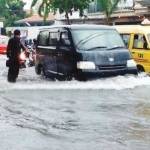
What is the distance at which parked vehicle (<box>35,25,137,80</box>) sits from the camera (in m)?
14.7

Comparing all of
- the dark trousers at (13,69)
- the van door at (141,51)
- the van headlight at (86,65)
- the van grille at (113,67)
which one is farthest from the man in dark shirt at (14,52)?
the van door at (141,51)

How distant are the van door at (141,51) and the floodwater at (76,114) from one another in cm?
196

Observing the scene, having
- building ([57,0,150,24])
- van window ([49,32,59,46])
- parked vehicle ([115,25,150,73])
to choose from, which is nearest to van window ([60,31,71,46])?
van window ([49,32,59,46])

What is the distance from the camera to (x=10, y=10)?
227ft

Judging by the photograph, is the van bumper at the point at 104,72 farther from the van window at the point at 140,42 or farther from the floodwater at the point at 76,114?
the van window at the point at 140,42

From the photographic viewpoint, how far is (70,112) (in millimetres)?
10633

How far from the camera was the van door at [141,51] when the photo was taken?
17766mm

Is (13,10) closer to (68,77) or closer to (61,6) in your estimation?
(61,6)

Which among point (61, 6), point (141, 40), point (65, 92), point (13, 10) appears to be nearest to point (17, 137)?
point (65, 92)

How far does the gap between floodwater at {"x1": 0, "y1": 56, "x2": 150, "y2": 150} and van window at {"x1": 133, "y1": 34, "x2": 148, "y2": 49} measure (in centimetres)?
237

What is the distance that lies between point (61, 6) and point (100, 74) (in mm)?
20901

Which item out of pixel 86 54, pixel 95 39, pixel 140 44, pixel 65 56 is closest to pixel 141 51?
pixel 140 44

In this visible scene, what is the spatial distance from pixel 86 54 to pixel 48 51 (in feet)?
8.25

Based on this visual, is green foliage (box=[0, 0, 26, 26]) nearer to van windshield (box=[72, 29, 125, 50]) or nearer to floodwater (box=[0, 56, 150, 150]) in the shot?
van windshield (box=[72, 29, 125, 50])
